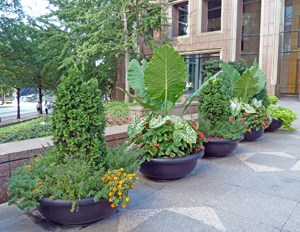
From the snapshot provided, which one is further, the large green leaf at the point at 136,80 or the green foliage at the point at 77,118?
the large green leaf at the point at 136,80

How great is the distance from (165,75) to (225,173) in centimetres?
219

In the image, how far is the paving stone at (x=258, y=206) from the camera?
304cm

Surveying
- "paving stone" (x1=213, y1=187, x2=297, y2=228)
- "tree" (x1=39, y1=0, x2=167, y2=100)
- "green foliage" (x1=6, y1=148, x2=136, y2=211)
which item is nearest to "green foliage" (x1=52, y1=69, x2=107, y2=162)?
"green foliage" (x1=6, y1=148, x2=136, y2=211)

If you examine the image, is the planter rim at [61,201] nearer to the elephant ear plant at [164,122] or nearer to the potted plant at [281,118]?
the elephant ear plant at [164,122]

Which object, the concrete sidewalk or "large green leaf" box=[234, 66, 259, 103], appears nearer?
the concrete sidewalk

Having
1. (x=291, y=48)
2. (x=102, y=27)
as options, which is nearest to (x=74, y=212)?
(x=102, y=27)

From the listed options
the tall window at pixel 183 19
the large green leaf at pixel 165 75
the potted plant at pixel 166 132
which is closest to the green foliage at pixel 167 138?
the potted plant at pixel 166 132

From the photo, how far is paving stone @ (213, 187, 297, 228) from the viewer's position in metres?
3.04

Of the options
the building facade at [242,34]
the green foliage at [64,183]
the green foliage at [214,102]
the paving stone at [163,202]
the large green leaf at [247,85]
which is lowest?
the paving stone at [163,202]

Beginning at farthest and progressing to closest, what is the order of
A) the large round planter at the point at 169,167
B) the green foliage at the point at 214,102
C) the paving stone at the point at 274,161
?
the green foliage at the point at 214,102 → the paving stone at the point at 274,161 → the large round planter at the point at 169,167

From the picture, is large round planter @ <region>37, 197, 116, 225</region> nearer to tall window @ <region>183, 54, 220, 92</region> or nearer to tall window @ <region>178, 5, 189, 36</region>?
tall window @ <region>183, 54, 220, 92</region>

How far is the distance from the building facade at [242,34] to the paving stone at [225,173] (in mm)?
16707

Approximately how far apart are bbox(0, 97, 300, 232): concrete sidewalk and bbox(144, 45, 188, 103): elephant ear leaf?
154cm

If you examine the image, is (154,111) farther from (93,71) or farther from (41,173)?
(93,71)
